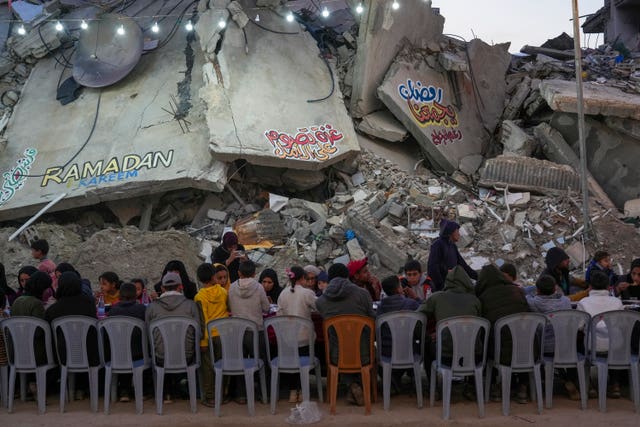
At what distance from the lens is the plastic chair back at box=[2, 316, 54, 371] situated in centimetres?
745

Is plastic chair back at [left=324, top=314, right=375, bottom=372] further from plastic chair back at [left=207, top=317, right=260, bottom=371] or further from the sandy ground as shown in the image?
plastic chair back at [left=207, top=317, right=260, bottom=371]

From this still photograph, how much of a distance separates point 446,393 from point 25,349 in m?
4.02

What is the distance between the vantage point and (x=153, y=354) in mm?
7391

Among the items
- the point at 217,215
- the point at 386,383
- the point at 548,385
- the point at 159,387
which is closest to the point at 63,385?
the point at 159,387

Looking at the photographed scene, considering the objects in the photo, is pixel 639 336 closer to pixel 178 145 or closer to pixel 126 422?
pixel 126 422

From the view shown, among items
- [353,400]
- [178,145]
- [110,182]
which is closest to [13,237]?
[110,182]

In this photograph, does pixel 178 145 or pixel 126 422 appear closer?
pixel 126 422

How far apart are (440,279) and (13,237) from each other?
8534mm

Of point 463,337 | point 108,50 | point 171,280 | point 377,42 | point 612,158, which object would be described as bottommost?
point 463,337

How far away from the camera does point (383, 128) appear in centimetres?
1672

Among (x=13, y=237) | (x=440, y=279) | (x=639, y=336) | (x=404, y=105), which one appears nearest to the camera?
(x=639, y=336)

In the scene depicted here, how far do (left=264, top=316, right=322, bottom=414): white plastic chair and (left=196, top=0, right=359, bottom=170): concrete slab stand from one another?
7554mm

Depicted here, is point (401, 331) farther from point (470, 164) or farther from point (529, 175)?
point (470, 164)

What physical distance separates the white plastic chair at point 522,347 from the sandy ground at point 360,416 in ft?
0.73
